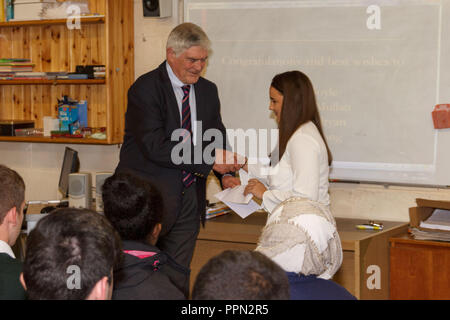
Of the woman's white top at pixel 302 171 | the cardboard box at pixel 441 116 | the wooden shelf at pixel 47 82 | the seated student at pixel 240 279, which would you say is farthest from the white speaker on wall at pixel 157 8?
the seated student at pixel 240 279

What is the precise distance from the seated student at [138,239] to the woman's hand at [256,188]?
2.82 feet

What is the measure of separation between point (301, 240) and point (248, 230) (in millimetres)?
1703

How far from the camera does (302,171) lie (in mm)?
2438

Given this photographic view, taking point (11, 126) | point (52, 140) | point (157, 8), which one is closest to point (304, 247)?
point (157, 8)

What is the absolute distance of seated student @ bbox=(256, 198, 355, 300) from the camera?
1.50m

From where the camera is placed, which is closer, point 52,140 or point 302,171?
point 302,171

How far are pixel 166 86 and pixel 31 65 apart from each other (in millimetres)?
1834

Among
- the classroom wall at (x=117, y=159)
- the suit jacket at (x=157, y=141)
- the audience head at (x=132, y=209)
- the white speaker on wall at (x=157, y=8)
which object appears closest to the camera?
the audience head at (x=132, y=209)

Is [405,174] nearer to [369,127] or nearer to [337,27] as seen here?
[369,127]

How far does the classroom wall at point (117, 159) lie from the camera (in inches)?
135

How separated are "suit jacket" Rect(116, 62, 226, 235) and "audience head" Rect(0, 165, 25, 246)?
0.83 metres

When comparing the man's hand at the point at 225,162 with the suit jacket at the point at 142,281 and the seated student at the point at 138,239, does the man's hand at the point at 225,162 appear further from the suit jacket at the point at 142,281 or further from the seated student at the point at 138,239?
the suit jacket at the point at 142,281

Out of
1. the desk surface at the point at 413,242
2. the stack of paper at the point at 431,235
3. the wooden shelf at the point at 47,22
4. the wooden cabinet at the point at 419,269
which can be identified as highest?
the wooden shelf at the point at 47,22

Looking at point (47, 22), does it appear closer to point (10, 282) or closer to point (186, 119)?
point (186, 119)
